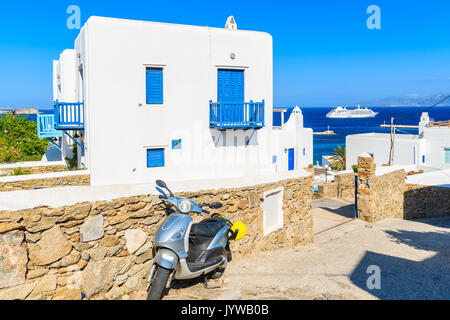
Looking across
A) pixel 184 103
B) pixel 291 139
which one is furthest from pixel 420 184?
pixel 184 103

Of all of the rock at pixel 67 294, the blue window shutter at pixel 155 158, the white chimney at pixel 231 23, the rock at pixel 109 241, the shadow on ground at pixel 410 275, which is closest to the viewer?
the rock at pixel 67 294

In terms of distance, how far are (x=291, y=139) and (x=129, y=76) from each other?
10.6 meters

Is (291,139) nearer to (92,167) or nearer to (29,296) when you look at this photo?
(92,167)

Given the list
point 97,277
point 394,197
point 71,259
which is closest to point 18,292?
point 71,259

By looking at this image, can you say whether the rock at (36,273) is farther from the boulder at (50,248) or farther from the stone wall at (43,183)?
the stone wall at (43,183)

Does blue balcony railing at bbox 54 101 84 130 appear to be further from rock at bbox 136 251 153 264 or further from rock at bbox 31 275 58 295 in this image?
rock at bbox 31 275 58 295

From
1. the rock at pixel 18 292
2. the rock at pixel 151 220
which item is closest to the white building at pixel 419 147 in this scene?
the rock at pixel 151 220

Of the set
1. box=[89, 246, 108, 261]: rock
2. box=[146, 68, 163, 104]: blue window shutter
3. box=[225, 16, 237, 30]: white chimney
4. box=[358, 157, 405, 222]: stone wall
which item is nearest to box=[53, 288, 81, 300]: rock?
box=[89, 246, 108, 261]: rock

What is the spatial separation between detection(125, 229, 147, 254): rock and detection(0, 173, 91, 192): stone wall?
682 cm

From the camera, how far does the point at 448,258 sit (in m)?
8.57

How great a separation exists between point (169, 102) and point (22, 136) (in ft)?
40.7

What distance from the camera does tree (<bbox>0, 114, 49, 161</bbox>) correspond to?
21.5 meters

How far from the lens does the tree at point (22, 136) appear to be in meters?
21.5

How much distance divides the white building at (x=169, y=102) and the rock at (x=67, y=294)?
897 centimetres
